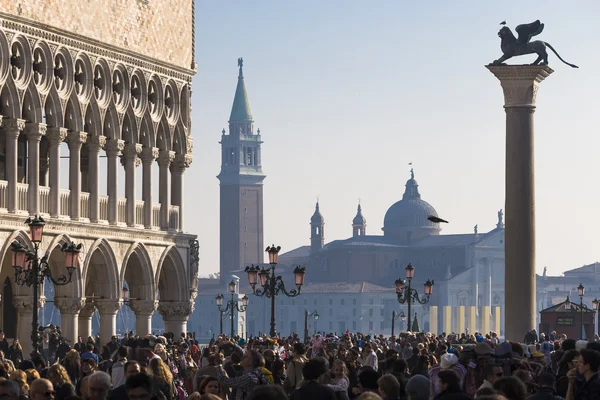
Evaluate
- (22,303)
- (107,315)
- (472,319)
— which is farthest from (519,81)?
(472,319)

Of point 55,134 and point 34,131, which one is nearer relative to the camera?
point 34,131

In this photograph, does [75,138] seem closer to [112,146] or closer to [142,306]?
[112,146]

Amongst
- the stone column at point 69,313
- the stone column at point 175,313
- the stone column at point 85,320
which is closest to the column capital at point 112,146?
the stone column at point 85,320

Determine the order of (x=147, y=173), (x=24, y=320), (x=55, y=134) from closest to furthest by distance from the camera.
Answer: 1. (x=24, y=320)
2. (x=55, y=134)
3. (x=147, y=173)

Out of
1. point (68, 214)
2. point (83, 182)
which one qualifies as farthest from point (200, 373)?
point (83, 182)

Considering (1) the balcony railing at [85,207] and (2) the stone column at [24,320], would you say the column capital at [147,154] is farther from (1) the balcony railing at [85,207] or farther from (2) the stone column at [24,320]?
(2) the stone column at [24,320]

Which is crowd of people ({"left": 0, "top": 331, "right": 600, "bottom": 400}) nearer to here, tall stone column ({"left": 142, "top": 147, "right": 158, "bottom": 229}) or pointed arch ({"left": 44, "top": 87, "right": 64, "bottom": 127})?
pointed arch ({"left": 44, "top": 87, "right": 64, "bottom": 127})

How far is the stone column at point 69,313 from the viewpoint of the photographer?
36594 mm

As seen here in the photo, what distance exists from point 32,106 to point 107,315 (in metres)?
4.90

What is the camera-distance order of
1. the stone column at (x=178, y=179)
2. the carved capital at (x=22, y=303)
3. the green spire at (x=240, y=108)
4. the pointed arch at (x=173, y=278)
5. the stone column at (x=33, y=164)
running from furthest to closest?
1. the green spire at (x=240, y=108)
2. the stone column at (x=178, y=179)
3. the pointed arch at (x=173, y=278)
4. the stone column at (x=33, y=164)
5. the carved capital at (x=22, y=303)

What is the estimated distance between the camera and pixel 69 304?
36625 millimetres

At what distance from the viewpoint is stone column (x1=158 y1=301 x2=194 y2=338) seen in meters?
41.4

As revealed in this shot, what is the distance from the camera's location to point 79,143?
37438 mm

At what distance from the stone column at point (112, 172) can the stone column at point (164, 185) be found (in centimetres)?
232
